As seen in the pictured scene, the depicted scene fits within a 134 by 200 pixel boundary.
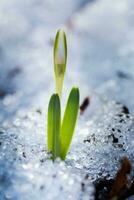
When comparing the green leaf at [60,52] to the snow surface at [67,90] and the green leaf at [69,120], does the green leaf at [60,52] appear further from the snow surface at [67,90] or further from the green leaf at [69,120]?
the snow surface at [67,90]

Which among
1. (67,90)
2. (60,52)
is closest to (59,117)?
(60,52)

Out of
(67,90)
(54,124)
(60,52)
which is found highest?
(67,90)

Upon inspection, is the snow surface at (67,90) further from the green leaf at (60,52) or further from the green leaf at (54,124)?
the green leaf at (60,52)

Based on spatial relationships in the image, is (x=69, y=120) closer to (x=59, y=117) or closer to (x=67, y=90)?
(x=59, y=117)

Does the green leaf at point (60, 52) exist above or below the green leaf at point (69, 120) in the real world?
above

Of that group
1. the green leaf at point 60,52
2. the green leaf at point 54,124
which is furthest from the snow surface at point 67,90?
the green leaf at point 60,52

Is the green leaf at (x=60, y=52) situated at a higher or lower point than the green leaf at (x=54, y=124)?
higher

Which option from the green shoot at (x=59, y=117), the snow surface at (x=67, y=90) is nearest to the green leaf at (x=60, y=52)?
the green shoot at (x=59, y=117)
